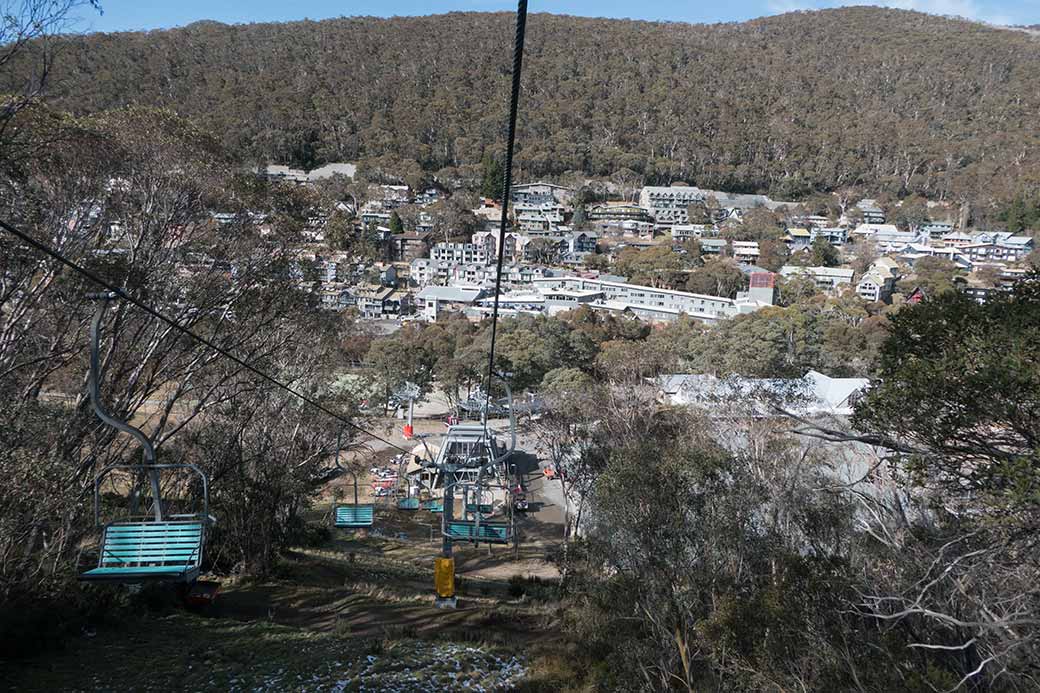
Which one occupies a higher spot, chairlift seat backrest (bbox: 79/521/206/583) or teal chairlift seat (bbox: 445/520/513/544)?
chairlift seat backrest (bbox: 79/521/206/583)

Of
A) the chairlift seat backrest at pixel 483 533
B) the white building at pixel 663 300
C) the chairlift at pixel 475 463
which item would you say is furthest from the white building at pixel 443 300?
the chairlift seat backrest at pixel 483 533

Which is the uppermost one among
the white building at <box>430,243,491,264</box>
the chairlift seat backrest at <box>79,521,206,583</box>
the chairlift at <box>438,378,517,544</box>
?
the chairlift seat backrest at <box>79,521,206,583</box>

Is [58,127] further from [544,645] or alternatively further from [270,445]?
[544,645]

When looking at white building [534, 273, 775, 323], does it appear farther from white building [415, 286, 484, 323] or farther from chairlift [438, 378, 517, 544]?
chairlift [438, 378, 517, 544]

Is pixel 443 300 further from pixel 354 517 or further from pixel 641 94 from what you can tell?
pixel 641 94

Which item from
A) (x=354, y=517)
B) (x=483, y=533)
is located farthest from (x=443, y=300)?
(x=483, y=533)

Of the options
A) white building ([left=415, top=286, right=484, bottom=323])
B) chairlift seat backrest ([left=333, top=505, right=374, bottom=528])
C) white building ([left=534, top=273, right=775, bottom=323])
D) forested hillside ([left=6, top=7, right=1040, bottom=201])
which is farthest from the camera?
forested hillside ([left=6, top=7, right=1040, bottom=201])

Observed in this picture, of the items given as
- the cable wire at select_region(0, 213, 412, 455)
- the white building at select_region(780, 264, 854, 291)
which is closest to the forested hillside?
the white building at select_region(780, 264, 854, 291)

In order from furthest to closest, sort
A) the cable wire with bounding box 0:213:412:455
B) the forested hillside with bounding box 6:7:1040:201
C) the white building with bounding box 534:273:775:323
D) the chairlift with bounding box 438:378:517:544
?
the forested hillside with bounding box 6:7:1040:201
the white building with bounding box 534:273:775:323
the chairlift with bounding box 438:378:517:544
the cable wire with bounding box 0:213:412:455
